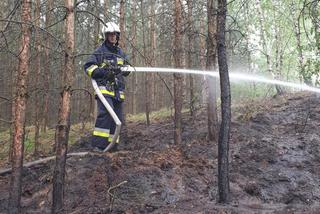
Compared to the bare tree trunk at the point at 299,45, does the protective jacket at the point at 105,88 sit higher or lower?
lower

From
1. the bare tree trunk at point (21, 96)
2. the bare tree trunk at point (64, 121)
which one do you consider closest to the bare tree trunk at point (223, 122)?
the bare tree trunk at point (64, 121)

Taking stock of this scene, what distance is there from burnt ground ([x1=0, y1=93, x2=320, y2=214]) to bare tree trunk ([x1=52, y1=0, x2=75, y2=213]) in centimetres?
36

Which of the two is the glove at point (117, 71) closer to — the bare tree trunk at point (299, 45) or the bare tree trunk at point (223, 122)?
the bare tree trunk at point (223, 122)

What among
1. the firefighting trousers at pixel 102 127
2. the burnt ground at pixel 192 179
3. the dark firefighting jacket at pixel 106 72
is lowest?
the burnt ground at pixel 192 179

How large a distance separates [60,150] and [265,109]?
7.24 meters

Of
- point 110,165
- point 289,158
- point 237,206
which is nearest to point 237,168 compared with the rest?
point 289,158

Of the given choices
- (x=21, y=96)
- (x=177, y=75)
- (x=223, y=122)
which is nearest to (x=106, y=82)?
(x=177, y=75)

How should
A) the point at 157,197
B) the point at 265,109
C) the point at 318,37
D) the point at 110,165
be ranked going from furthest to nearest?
the point at 265,109
the point at 110,165
the point at 157,197
the point at 318,37

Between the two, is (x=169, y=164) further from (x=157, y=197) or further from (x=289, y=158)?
(x=289, y=158)

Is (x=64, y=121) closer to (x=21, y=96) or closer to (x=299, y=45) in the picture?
(x=21, y=96)

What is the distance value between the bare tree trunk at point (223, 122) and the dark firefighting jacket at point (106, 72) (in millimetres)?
1933

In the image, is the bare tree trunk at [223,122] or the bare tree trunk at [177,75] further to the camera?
the bare tree trunk at [177,75]

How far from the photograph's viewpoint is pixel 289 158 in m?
7.49

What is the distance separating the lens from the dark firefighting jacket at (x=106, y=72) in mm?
6986
